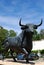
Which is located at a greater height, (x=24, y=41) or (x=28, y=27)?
(x=28, y=27)

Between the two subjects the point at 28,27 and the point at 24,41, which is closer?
the point at 28,27

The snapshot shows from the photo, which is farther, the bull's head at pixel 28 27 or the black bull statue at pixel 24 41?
the black bull statue at pixel 24 41

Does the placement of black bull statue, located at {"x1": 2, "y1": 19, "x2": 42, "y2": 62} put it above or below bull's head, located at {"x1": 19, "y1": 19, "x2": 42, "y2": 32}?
below

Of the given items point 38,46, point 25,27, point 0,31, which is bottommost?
point 38,46

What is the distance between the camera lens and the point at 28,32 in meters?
18.8

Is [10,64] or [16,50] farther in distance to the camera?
[16,50]

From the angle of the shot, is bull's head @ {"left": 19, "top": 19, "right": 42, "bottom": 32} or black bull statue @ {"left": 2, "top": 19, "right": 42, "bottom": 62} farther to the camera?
black bull statue @ {"left": 2, "top": 19, "right": 42, "bottom": 62}

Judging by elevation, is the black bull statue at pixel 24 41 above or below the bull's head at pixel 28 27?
below

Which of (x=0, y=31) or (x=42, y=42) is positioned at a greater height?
(x=0, y=31)

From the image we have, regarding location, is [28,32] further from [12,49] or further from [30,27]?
[12,49]

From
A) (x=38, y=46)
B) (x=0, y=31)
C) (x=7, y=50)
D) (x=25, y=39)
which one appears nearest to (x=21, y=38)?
(x=25, y=39)

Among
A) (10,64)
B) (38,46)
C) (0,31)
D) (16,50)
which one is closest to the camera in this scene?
(10,64)

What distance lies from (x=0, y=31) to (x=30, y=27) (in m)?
46.7

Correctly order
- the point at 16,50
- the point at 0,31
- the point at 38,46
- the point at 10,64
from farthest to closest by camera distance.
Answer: the point at 38,46, the point at 0,31, the point at 16,50, the point at 10,64
